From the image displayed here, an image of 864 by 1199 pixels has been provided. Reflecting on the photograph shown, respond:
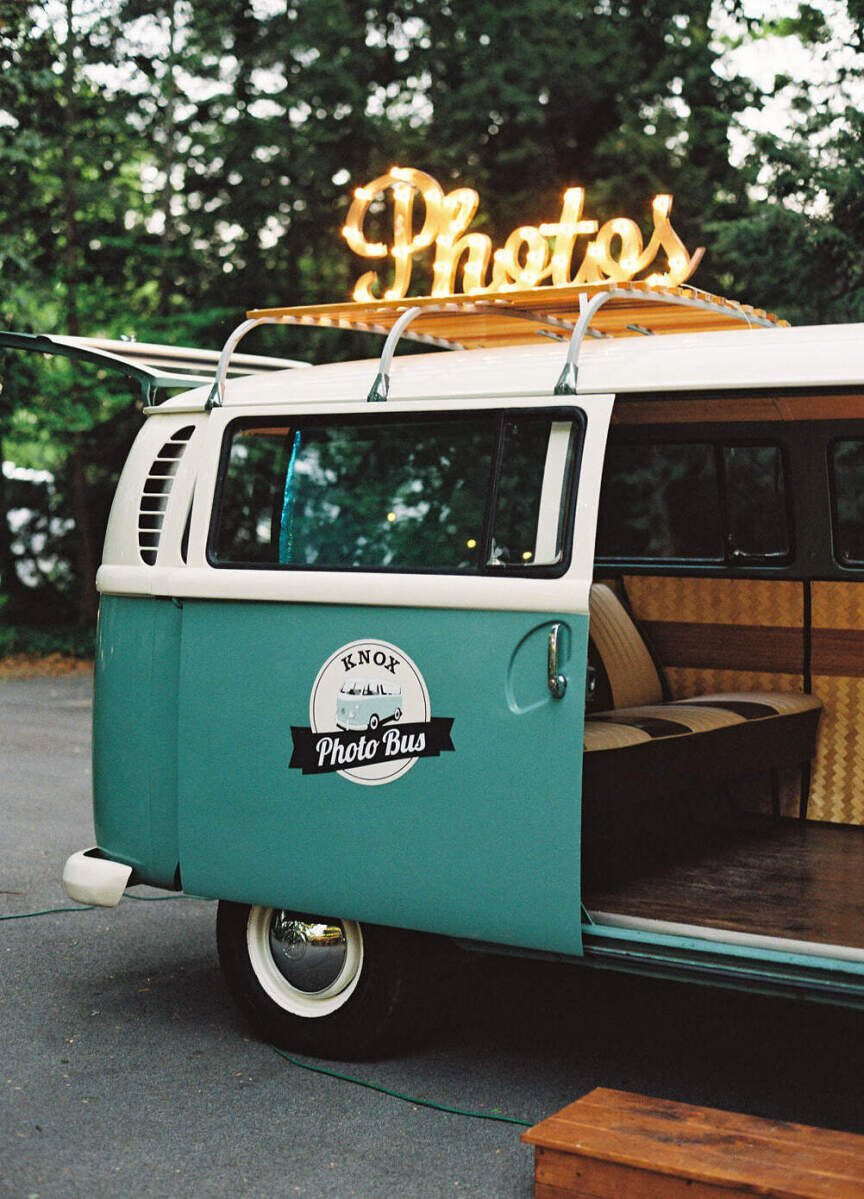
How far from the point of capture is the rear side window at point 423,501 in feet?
14.7

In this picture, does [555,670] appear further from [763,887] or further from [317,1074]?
[317,1074]

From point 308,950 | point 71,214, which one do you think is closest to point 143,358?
point 308,950

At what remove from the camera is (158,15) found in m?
18.9

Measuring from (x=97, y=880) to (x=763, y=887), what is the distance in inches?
91.3

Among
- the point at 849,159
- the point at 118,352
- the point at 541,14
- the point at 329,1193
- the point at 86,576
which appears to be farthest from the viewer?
the point at 86,576

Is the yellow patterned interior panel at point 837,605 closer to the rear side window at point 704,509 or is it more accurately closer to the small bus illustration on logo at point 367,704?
the rear side window at point 704,509

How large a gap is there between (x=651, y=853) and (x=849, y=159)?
349 inches

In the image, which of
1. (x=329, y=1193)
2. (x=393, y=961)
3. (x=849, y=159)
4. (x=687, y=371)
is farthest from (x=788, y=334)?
(x=849, y=159)

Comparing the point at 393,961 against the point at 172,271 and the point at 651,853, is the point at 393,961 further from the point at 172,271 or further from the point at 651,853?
the point at 172,271

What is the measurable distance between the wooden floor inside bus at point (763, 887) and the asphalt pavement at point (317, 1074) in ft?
1.88

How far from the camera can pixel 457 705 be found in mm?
4484

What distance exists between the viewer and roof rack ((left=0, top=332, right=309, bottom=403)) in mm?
5496

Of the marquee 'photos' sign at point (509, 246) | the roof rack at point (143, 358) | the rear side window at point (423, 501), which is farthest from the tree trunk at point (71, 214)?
the marquee 'photos' sign at point (509, 246)

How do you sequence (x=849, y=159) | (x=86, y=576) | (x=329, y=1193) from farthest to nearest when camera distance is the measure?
1. (x=86, y=576)
2. (x=849, y=159)
3. (x=329, y=1193)
